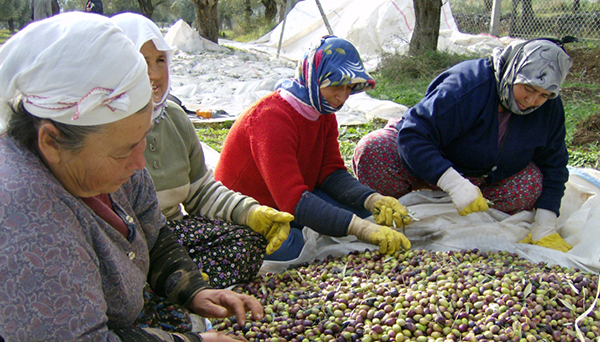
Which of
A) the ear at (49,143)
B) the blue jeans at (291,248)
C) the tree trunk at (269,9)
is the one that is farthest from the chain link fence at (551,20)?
the tree trunk at (269,9)

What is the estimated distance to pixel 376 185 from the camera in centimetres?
296

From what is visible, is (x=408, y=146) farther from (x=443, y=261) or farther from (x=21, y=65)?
(x=21, y=65)

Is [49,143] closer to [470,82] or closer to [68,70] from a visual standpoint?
[68,70]

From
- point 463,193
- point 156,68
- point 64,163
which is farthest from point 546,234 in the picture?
point 64,163

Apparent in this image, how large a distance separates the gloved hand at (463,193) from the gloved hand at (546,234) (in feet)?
1.32

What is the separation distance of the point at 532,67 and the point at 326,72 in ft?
3.36

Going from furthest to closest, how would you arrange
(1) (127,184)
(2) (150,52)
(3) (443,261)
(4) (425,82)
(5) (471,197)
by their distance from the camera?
(4) (425,82), (5) (471,197), (3) (443,261), (2) (150,52), (1) (127,184)

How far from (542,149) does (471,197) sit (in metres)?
0.64

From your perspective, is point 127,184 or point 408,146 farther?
point 408,146

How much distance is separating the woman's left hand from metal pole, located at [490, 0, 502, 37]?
9.29 meters

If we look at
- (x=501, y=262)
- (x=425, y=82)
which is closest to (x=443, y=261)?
(x=501, y=262)

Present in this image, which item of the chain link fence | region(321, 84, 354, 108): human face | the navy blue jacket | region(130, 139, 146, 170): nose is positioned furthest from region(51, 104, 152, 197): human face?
the chain link fence

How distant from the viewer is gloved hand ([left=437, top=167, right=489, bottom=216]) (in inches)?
97.8

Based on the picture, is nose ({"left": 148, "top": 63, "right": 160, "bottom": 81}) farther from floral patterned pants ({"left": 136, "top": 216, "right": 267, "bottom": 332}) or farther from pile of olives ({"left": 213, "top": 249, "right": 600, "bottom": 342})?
pile of olives ({"left": 213, "top": 249, "right": 600, "bottom": 342})
